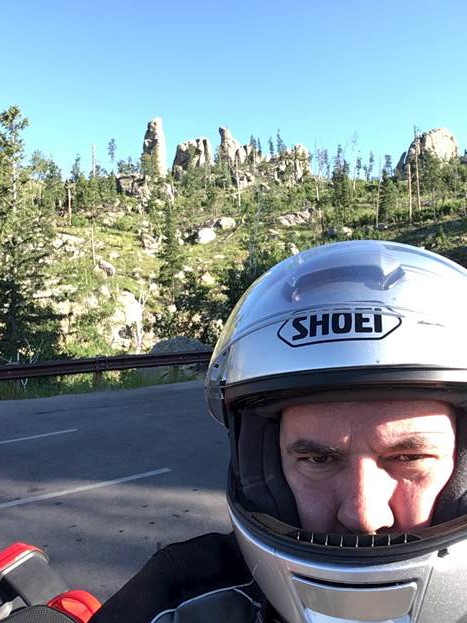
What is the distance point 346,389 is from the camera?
1.19 metres

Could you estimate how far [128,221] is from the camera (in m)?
75.4

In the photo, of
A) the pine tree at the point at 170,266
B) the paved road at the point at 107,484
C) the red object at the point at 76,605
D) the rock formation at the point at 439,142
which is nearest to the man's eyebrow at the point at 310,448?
the red object at the point at 76,605

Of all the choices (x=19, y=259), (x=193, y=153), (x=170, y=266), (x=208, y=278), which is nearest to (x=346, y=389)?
(x=19, y=259)

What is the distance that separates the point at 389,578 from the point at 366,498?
0.16 metres

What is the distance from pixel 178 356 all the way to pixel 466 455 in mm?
13041

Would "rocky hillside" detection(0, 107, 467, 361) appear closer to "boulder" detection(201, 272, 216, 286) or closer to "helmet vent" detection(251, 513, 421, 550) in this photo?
"boulder" detection(201, 272, 216, 286)

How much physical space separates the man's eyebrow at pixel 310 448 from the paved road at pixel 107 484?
2.74m

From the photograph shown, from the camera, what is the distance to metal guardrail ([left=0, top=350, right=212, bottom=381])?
1166 cm

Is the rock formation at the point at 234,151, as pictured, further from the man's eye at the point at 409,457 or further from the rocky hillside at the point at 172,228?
the man's eye at the point at 409,457

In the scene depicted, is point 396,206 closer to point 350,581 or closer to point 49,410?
point 49,410

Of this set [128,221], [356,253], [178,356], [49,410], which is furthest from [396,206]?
[356,253]

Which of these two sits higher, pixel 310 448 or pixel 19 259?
pixel 19 259

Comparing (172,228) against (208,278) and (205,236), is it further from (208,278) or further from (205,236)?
(205,236)

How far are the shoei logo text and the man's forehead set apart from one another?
139mm
